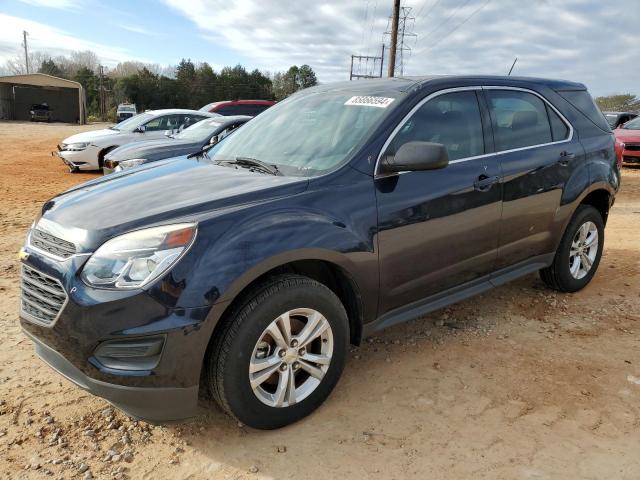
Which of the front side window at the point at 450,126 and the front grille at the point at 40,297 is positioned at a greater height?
the front side window at the point at 450,126

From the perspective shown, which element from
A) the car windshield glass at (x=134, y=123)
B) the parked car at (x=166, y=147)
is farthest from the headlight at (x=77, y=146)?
the parked car at (x=166, y=147)

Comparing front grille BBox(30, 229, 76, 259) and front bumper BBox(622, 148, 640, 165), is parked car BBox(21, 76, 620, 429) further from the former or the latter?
front bumper BBox(622, 148, 640, 165)

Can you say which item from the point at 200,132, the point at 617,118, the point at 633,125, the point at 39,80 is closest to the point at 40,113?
the point at 39,80

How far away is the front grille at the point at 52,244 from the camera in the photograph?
246 centimetres

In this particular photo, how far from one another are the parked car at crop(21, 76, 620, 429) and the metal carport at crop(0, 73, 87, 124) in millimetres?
46252

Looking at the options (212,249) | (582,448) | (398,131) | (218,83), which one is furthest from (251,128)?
(218,83)

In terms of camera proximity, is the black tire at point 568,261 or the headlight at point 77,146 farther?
the headlight at point 77,146

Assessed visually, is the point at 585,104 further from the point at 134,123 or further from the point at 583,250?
the point at 134,123

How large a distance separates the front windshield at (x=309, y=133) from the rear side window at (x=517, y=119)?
970mm

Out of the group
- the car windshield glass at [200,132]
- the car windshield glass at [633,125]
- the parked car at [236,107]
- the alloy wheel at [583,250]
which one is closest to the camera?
the alloy wheel at [583,250]

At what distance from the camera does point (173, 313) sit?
2.28 metres

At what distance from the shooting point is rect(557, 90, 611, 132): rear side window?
14.4ft

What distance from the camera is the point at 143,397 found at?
2324 mm

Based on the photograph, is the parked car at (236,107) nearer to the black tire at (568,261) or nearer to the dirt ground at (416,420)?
the black tire at (568,261)
